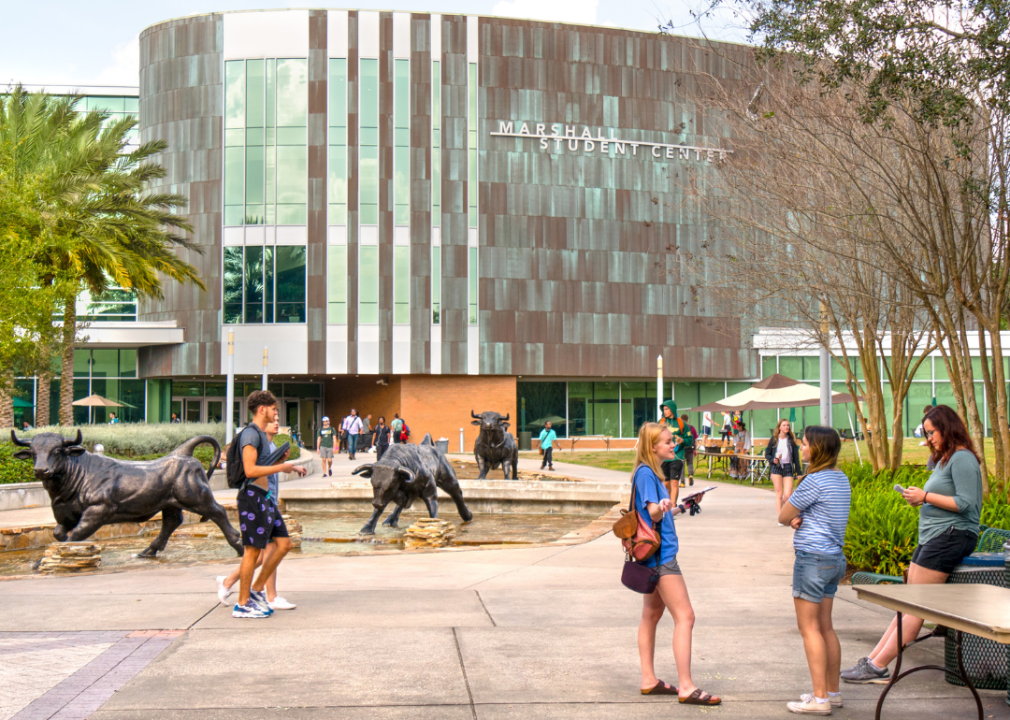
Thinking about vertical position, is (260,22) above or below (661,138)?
above

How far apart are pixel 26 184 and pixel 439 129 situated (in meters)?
22.1

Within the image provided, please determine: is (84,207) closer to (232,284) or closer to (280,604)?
(232,284)

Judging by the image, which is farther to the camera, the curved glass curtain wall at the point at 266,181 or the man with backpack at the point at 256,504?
the curved glass curtain wall at the point at 266,181

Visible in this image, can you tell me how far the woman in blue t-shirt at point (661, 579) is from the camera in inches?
219

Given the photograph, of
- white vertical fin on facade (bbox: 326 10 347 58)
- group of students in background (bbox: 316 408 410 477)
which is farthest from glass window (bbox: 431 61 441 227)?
group of students in background (bbox: 316 408 410 477)

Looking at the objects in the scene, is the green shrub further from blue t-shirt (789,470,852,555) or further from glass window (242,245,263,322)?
glass window (242,245,263,322)

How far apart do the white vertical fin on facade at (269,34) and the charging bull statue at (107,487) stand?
1395 inches

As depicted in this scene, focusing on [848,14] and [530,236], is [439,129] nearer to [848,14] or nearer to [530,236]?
[530,236]

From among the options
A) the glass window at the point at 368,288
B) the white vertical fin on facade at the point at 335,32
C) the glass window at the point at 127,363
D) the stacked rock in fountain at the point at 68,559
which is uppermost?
the white vertical fin on facade at the point at 335,32

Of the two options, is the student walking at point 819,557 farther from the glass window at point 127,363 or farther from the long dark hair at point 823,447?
the glass window at point 127,363

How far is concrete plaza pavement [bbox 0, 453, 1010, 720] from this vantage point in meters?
5.57

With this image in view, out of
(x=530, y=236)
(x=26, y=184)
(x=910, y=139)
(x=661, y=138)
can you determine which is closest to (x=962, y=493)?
(x=910, y=139)

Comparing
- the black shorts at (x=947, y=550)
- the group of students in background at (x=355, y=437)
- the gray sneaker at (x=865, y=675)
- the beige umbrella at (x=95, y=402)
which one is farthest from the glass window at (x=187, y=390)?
the black shorts at (x=947, y=550)

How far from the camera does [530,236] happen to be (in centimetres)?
4466
